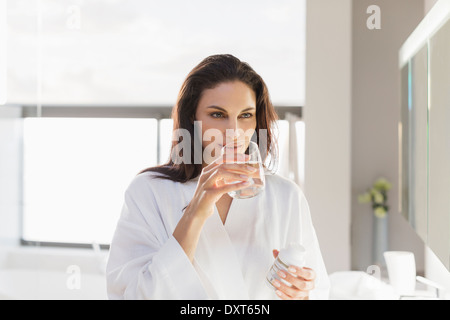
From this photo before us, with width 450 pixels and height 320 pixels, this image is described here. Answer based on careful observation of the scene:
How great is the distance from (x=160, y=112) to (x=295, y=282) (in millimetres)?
882

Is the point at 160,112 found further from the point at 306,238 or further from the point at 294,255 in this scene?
the point at 294,255

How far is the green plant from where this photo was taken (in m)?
1.28

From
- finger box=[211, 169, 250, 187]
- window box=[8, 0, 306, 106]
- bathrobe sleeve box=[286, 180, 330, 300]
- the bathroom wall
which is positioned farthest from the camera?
window box=[8, 0, 306, 106]

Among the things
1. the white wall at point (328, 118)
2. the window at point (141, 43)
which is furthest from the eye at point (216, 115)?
the white wall at point (328, 118)

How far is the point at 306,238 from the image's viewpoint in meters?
0.80

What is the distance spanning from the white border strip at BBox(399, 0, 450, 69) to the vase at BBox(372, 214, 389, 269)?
40 centimetres

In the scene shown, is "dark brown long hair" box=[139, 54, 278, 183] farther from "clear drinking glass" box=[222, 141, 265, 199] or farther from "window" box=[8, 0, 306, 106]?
"window" box=[8, 0, 306, 106]

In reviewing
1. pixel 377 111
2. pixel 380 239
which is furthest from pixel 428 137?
pixel 380 239

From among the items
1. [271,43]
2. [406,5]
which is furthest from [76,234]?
[406,5]

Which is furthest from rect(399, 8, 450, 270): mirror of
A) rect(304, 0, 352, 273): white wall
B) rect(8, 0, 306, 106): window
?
rect(8, 0, 306, 106): window

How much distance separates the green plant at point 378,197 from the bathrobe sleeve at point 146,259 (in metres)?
0.71

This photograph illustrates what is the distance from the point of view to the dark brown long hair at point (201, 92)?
0.75 m

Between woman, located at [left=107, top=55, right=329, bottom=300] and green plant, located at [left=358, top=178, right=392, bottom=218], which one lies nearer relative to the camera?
woman, located at [left=107, top=55, right=329, bottom=300]

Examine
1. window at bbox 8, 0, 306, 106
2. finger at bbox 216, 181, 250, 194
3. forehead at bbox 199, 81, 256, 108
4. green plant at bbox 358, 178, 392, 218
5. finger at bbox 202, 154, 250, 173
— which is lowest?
green plant at bbox 358, 178, 392, 218
